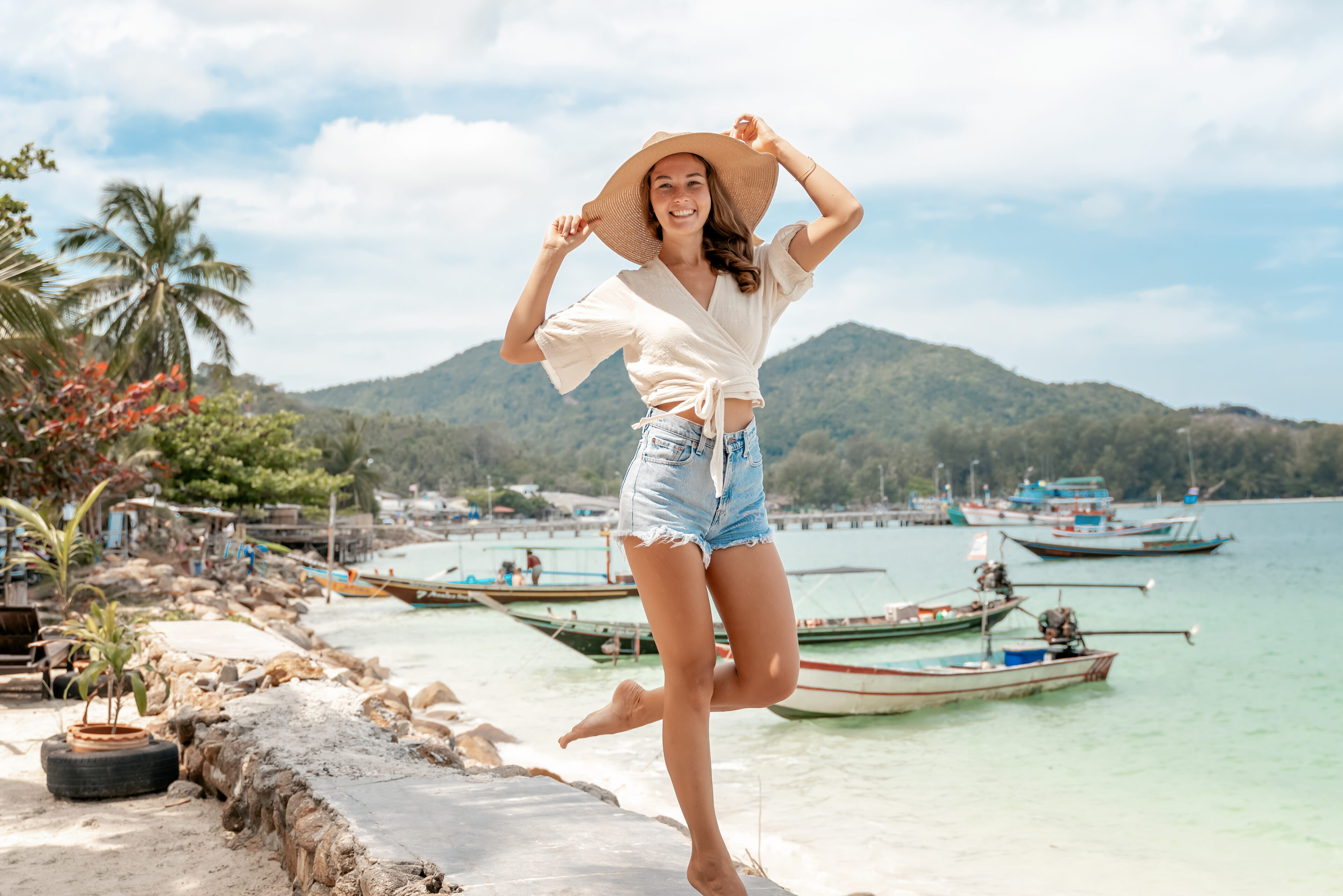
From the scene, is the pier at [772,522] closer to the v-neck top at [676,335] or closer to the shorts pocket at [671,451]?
the v-neck top at [676,335]

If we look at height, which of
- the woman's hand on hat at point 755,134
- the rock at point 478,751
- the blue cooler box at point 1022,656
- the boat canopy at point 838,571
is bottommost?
the blue cooler box at point 1022,656

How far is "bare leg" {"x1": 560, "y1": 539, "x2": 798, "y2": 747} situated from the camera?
89.5 inches

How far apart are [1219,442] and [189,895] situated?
132 meters

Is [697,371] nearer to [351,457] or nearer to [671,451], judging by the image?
[671,451]

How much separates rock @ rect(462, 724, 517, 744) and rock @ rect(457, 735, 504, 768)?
1263 mm

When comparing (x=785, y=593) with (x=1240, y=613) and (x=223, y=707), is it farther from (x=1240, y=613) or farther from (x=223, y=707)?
(x=1240, y=613)

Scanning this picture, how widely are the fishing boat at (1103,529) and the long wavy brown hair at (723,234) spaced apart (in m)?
46.6

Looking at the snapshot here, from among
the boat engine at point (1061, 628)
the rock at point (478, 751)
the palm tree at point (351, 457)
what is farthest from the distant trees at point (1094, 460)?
the rock at point (478, 751)

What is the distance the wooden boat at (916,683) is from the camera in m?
11.2

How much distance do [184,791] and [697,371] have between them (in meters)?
3.93

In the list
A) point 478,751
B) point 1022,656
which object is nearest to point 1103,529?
point 1022,656

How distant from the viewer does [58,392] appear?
1035cm

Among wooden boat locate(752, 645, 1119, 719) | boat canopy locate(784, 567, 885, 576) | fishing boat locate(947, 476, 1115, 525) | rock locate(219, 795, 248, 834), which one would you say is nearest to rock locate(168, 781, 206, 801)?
rock locate(219, 795, 248, 834)

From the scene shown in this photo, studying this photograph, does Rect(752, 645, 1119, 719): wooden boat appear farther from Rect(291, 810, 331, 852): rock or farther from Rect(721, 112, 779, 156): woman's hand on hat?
Rect(721, 112, 779, 156): woman's hand on hat
